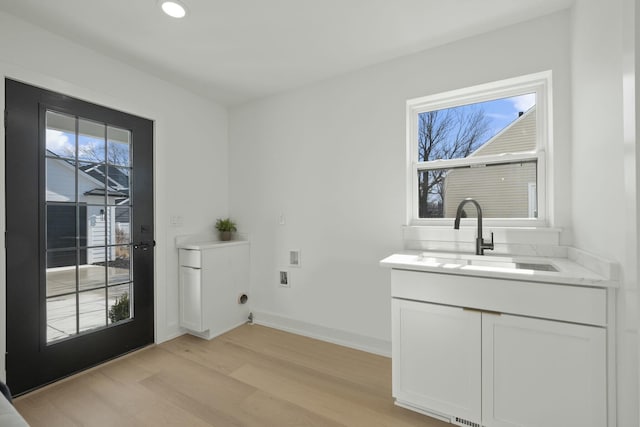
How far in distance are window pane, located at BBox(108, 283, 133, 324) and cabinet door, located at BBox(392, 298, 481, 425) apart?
85.6 inches

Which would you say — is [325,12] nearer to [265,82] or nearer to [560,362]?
[265,82]

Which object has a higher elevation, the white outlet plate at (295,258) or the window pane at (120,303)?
the white outlet plate at (295,258)

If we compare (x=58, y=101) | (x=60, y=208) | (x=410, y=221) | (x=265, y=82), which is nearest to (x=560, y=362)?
(x=410, y=221)

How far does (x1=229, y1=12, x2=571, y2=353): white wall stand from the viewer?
1.97 metres

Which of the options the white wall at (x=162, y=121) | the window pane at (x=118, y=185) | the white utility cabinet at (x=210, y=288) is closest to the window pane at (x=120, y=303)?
the white wall at (x=162, y=121)

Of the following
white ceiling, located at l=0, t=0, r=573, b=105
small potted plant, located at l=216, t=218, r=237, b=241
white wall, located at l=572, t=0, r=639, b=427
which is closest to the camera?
white wall, located at l=572, t=0, r=639, b=427

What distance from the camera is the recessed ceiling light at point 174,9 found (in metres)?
1.73

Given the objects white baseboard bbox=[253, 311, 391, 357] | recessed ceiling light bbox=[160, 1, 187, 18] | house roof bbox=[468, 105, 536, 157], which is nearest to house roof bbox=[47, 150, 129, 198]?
recessed ceiling light bbox=[160, 1, 187, 18]

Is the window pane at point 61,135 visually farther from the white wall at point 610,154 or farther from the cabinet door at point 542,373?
the white wall at point 610,154

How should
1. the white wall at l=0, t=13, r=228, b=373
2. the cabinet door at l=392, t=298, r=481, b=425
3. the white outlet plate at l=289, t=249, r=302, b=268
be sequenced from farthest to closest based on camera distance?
1. the white outlet plate at l=289, t=249, r=302, b=268
2. the white wall at l=0, t=13, r=228, b=373
3. the cabinet door at l=392, t=298, r=481, b=425

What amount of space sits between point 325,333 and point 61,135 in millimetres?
2587

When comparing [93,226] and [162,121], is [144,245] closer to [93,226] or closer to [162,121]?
[93,226]

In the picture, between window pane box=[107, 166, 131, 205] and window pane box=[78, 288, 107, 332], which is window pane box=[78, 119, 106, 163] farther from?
window pane box=[78, 288, 107, 332]

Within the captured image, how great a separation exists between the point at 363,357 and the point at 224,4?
8.73ft
